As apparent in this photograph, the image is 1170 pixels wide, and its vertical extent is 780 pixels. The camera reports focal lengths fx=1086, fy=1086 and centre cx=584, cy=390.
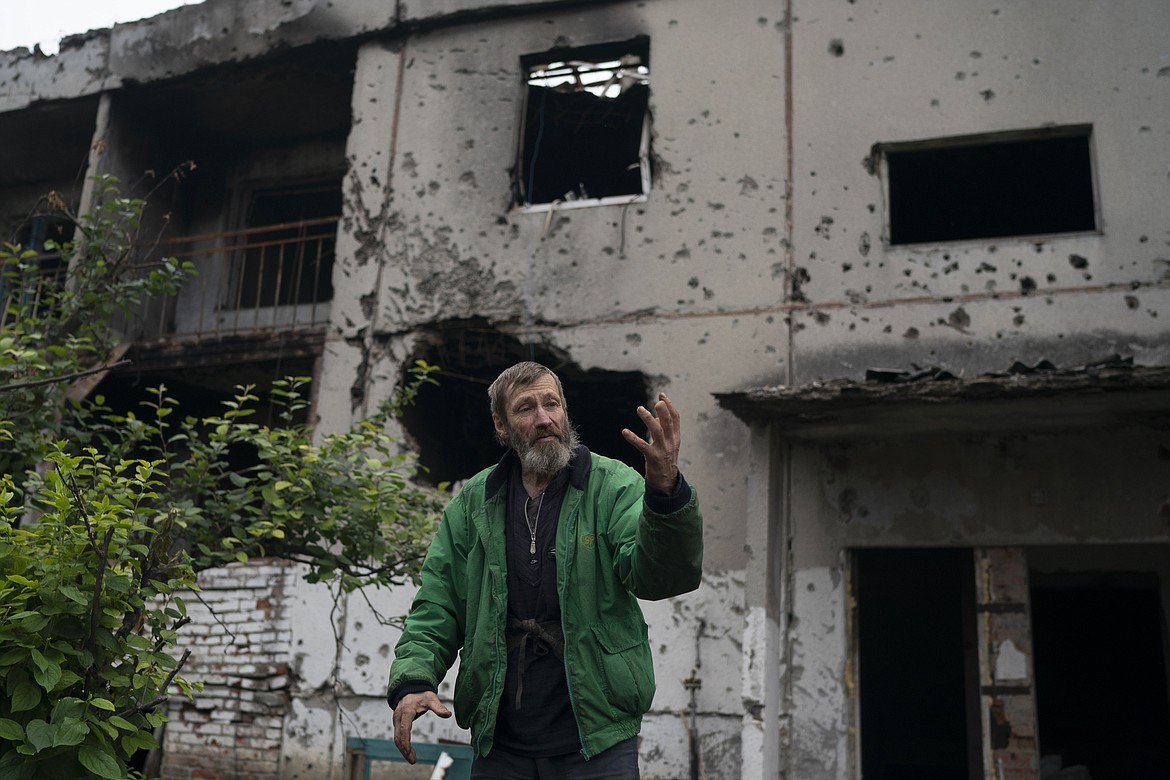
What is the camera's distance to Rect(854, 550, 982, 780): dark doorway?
10484 millimetres

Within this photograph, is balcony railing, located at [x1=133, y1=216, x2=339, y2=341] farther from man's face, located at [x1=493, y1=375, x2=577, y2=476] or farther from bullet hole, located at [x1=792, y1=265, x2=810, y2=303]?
man's face, located at [x1=493, y1=375, x2=577, y2=476]

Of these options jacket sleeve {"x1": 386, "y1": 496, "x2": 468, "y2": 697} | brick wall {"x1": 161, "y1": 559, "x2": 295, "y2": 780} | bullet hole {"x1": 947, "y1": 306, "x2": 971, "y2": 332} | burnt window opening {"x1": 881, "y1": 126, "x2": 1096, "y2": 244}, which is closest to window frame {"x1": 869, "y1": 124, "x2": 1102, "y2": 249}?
burnt window opening {"x1": 881, "y1": 126, "x2": 1096, "y2": 244}

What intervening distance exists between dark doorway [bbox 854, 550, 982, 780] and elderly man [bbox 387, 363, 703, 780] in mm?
7841

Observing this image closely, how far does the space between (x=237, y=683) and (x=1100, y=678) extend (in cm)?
787

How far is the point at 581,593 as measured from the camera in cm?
300

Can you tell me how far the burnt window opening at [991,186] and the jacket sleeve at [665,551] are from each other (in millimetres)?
5513

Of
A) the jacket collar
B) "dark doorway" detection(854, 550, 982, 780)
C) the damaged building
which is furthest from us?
"dark doorway" detection(854, 550, 982, 780)

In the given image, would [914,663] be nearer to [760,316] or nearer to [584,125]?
[760,316]

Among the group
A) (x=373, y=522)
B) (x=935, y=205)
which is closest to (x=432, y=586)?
(x=373, y=522)

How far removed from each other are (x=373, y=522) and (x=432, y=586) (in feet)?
7.88

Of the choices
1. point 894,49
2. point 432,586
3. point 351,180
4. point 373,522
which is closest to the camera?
point 432,586

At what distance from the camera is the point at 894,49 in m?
7.79

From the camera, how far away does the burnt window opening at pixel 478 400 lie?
27.2 ft

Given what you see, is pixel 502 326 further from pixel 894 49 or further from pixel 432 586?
pixel 432 586
